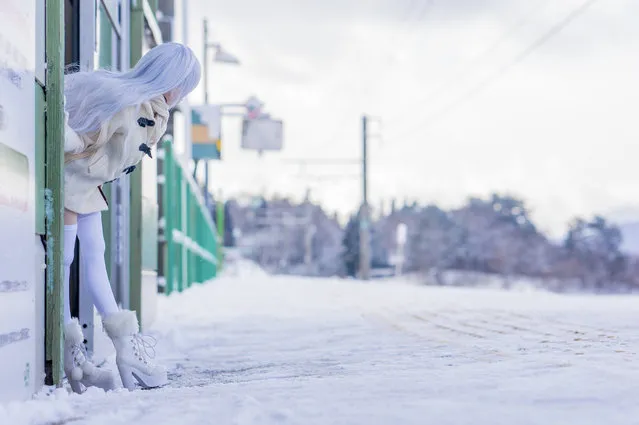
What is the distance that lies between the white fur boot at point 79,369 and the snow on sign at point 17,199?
49cm

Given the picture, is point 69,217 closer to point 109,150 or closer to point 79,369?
point 109,150

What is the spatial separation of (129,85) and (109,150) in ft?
0.79

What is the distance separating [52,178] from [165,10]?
15.1 metres

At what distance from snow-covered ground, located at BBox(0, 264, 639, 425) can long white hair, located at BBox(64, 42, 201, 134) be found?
965 mm

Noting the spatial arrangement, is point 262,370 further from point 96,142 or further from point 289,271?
point 289,271

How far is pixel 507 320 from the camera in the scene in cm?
624

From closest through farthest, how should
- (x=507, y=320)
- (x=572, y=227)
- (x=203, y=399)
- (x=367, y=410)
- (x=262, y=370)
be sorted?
(x=367, y=410)
(x=203, y=399)
(x=262, y=370)
(x=507, y=320)
(x=572, y=227)

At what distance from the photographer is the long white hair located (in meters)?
3.28

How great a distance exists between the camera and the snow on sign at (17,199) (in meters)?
2.46

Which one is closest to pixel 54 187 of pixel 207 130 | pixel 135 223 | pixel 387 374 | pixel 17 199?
pixel 17 199

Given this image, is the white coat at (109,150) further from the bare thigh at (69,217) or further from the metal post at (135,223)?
the metal post at (135,223)

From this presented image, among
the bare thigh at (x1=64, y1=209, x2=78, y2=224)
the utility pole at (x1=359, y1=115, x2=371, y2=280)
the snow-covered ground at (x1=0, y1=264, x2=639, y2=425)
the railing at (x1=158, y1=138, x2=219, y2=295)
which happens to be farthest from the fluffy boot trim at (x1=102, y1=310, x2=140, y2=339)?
the utility pole at (x1=359, y1=115, x2=371, y2=280)

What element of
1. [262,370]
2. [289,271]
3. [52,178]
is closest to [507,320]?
[262,370]

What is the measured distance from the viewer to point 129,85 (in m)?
3.37
